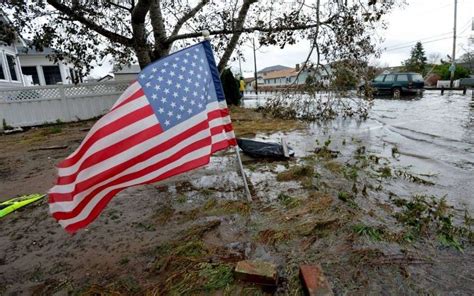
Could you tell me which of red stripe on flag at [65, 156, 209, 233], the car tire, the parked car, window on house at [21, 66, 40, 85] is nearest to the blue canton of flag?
red stripe on flag at [65, 156, 209, 233]

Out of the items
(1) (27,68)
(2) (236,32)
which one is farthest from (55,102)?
(1) (27,68)

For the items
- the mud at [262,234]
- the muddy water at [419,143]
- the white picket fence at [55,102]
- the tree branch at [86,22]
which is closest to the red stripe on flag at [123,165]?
the mud at [262,234]

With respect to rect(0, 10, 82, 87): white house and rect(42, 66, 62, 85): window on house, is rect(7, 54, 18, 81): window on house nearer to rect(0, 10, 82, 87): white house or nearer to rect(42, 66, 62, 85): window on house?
rect(0, 10, 82, 87): white house

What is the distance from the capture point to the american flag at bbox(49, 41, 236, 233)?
2.15m

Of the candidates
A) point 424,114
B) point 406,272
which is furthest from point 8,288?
point 424,114

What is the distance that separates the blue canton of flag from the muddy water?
8.74 feet

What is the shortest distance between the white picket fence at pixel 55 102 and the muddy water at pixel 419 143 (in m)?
8.35

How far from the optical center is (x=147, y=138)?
2322 mm

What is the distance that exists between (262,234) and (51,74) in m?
28.2

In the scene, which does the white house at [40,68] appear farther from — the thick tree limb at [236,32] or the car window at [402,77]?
the car window at [402,77]

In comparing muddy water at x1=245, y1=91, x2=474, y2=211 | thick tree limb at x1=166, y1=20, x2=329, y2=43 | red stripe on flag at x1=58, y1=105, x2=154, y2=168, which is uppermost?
thick tree limb at x1=166, y1=20, x2=329, y2=43

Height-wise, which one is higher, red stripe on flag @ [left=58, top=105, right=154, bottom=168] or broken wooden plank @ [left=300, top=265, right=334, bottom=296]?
red stripe on flag @ [left=58, top=105, right=154, bottom=168]

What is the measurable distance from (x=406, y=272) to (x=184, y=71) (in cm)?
243

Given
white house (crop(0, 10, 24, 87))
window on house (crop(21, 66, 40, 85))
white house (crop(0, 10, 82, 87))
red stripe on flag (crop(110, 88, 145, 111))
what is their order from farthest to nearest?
window on house (crop(21, 66, 40, 85)), white house (crop(0, 10, 82, 87)), white house (crop(0, 10, 24, 87)), red stripe on flag (crop(110, 88, 145, 111))
